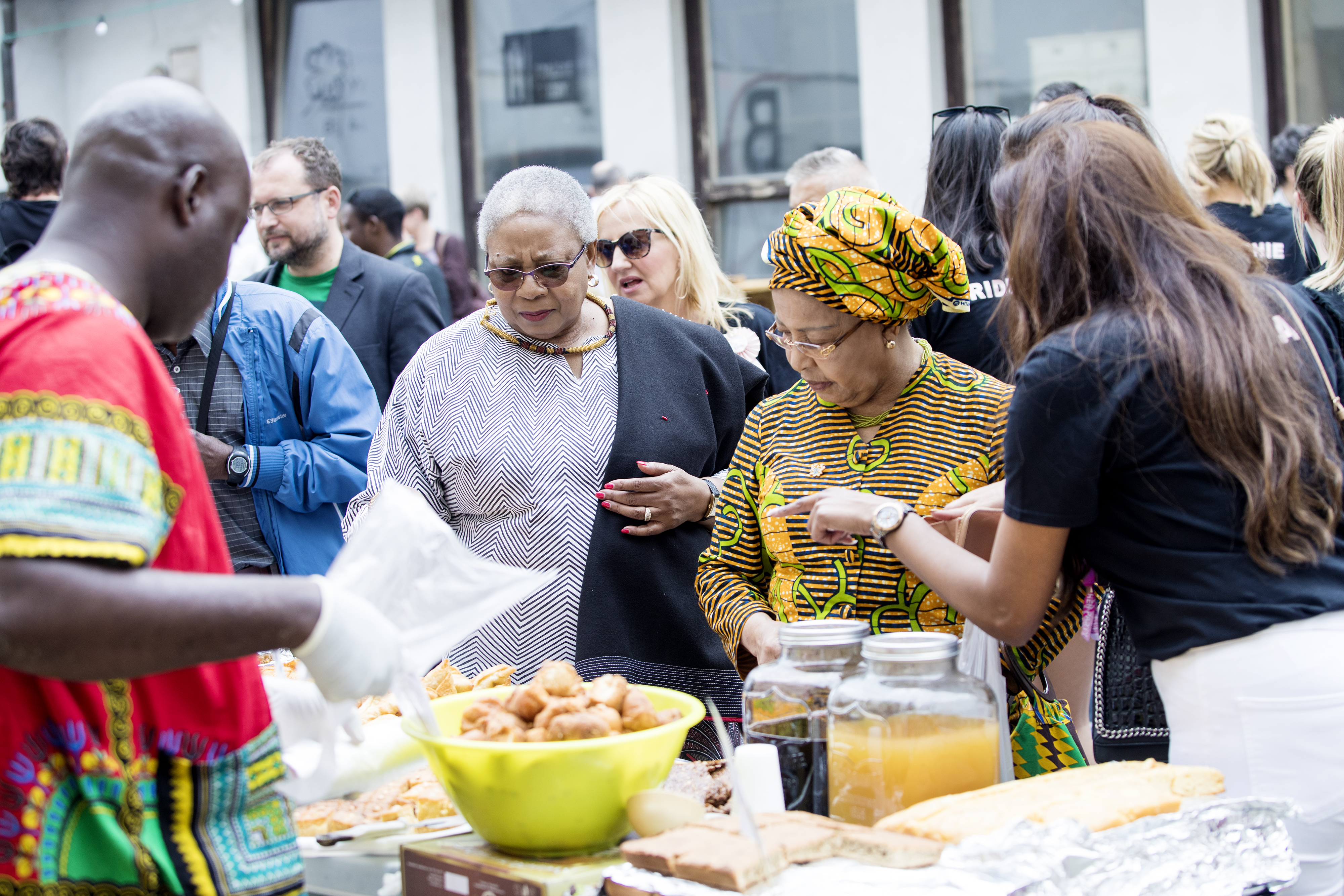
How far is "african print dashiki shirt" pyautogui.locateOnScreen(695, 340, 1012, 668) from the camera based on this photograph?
194 cm

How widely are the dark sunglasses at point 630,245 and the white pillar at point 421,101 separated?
460cm

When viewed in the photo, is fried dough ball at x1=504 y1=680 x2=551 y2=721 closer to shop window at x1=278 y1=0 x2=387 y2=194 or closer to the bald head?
the bald head

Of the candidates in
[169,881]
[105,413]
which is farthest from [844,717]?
[105,413]

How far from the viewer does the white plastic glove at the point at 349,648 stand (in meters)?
1.20

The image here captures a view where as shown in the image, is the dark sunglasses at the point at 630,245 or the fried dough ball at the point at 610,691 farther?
the dark sunglasses at the point at 630,245

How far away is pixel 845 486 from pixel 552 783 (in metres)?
0.77

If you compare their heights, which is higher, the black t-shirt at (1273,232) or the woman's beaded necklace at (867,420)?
the black t-shirt at (1273,232)

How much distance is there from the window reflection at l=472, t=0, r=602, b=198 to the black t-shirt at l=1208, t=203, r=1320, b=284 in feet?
14.1

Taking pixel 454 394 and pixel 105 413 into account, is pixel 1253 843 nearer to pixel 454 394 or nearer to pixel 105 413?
pixel 105 413

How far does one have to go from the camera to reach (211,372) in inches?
110

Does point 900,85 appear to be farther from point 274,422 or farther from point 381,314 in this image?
point 274,422

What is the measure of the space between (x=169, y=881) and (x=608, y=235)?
2.63 meters

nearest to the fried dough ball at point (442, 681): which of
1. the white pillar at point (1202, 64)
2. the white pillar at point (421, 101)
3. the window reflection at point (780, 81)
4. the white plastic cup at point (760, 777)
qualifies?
the white plastic cup at point (760, 777)

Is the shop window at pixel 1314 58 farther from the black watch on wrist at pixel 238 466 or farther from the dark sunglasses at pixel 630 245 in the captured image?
the black watch on wrist at pixel 238 466
